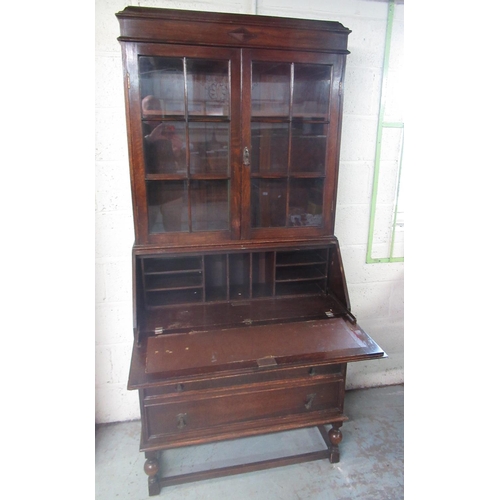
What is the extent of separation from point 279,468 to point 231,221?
1.14m

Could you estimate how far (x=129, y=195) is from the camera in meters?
1.63

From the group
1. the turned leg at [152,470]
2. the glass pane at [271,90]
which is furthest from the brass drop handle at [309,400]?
the glass pane at [271,90]

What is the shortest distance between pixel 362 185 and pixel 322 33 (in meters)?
0.76

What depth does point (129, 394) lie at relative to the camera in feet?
6.04

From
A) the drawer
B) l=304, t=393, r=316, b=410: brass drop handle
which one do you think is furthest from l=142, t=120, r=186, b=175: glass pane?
l=304, t=393, r=316, b=410: brass drop handle

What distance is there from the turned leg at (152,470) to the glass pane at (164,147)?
1.13 meters

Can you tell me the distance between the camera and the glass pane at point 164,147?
1.36 meters

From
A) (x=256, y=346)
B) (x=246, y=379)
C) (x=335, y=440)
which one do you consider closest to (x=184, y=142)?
(x=256, y=346)

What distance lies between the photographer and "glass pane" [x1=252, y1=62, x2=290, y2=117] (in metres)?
1.39

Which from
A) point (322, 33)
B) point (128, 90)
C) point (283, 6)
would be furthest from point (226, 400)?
point (283, 6)

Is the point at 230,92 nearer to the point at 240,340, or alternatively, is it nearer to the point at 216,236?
the point at 216,236

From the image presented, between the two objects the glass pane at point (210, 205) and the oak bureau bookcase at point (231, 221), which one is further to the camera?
the glass pane at point (210, 205)

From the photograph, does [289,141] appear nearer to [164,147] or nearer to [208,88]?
[208,88]

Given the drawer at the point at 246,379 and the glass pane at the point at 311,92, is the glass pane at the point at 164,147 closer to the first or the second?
the glass pane at the point at 311,92
